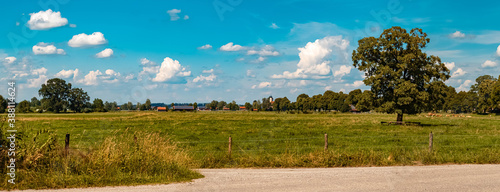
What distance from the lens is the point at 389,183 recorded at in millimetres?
11102

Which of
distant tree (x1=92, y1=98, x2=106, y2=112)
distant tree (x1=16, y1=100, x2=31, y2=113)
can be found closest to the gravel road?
distant tree (x1=16, y1=100, x2=31, y2=113)

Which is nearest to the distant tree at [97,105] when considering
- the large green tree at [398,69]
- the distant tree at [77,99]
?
the distant tree at [77,99]

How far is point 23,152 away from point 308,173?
8.78 meters

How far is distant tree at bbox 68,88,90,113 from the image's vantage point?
394 feet

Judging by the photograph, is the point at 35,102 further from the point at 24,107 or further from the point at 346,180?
the point at 346,180

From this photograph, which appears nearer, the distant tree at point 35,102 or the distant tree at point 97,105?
the distant tree at point 35,102

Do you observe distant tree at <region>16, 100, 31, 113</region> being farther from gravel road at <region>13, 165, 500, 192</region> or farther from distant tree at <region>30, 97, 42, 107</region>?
gravel road at <region>13, 165, 500, 192</region>

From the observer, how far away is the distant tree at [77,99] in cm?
12012

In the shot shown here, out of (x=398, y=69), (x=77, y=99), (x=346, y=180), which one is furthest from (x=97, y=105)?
(x=346, y=180)

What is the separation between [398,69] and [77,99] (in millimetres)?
108390

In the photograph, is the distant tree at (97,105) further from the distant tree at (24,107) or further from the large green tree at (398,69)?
the large green tree at (398,69)

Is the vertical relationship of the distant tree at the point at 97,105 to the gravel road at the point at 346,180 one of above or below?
above

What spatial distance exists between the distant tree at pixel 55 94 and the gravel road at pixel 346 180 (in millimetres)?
107710

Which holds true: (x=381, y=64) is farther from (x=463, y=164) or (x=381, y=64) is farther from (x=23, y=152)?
(x=23, y=152)
